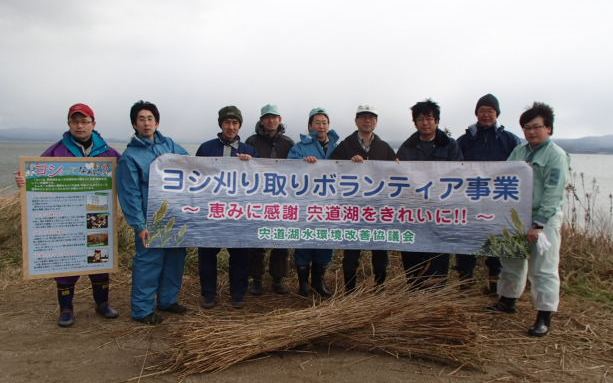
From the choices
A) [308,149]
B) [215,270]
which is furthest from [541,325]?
[215,270]

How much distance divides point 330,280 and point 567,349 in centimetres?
259

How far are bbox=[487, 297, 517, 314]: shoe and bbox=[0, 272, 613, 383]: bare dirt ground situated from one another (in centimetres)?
9

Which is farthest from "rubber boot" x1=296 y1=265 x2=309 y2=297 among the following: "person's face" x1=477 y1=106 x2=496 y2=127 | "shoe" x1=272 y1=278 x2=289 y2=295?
"person's face" x1=477 y1=106 x2=496 y2=127

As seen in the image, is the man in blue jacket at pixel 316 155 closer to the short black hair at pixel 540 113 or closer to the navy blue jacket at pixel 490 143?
the navy blue jacket at pixel 490 143

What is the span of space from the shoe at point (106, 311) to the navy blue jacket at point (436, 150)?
3252 millimetres

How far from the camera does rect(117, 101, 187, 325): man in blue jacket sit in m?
3.67

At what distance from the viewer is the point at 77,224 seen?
12.3ft

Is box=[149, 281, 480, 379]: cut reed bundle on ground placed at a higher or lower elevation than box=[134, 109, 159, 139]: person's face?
lower

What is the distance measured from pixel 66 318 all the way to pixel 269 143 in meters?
2.78

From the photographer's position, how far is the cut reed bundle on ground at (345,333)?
2824 millimetres

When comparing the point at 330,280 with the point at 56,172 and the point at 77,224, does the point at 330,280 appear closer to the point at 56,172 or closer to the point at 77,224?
the point at 77,224

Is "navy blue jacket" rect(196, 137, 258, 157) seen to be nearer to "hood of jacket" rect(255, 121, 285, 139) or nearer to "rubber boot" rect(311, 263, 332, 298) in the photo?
"hood of jacket" rect(255, 121, 285, 139)

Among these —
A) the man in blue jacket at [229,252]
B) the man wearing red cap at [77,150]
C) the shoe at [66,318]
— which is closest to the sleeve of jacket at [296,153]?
the man in blue jacket at [229,252]

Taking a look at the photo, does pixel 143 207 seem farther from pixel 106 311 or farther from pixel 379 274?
pixel 379 274
